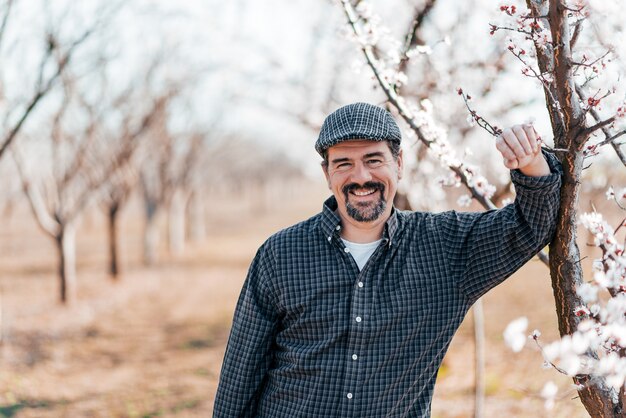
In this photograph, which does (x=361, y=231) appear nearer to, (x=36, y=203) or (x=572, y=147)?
(x=572, y=147)

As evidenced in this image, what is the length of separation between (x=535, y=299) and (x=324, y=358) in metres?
9.34

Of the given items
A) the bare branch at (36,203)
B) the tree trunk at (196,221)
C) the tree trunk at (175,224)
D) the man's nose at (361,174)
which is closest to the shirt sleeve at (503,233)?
the man's nose at (361,174)

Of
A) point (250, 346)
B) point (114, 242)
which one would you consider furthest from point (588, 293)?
point (114, 242)

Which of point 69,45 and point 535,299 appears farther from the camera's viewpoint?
point 535,299

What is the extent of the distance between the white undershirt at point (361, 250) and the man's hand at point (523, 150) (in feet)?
1.98

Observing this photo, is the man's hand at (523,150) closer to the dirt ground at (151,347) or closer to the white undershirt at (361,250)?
the white undershirt at (361,250)

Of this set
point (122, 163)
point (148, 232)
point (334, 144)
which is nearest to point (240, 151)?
point (148, 232)

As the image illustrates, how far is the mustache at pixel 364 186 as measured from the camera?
6.56 feet

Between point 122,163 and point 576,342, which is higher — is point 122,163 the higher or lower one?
the higher one

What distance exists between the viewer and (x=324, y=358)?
195 centimetres

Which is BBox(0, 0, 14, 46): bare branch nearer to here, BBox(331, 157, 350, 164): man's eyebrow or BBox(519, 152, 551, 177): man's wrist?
BBox(331, 157, 350, 164): man's eyebrow

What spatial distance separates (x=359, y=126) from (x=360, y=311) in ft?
2.03

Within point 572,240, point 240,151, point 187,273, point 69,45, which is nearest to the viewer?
point 572,240

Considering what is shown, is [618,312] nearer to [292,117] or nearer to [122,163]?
[292,117]
